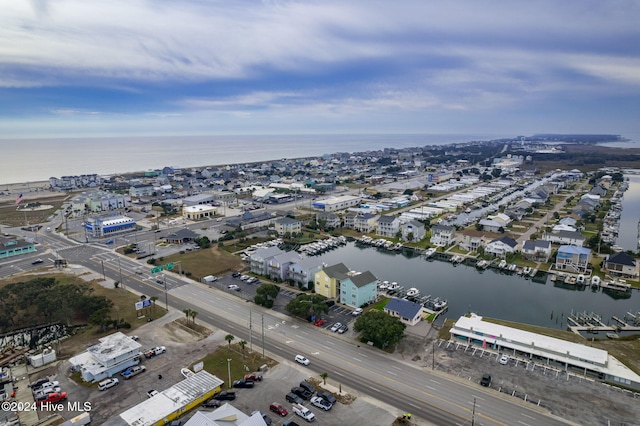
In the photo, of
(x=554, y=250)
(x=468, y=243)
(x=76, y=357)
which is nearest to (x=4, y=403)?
(x=76, y=357)

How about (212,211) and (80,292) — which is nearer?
(80,292)

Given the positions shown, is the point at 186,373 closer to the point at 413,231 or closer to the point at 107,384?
the point at 107,384

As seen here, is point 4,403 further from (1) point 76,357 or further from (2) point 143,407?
(2) point 143,407

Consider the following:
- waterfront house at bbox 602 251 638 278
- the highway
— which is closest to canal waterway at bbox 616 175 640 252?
waterfront house at bbox 602 251 638 278

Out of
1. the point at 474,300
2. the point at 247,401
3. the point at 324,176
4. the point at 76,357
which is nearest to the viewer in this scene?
the point at 247,401

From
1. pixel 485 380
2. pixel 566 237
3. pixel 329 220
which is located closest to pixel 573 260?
pixel 566 237

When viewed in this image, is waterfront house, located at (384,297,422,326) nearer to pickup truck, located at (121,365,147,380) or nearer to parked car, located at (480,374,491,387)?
parked car, located at (480,374,491,387)
